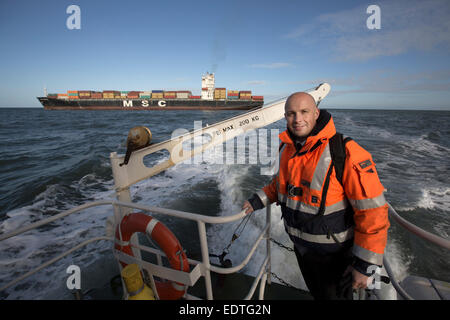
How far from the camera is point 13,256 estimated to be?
392cm

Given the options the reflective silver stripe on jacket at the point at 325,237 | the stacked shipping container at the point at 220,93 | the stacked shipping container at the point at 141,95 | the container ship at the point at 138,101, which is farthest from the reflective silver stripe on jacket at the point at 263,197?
the stacked shipping container at the point at 220,93

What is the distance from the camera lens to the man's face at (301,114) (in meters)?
1.51

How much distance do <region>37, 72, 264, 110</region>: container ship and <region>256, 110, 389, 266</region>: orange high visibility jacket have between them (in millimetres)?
44597

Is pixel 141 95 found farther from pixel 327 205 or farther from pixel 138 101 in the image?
pixel 327 205

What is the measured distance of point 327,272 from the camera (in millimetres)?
1593

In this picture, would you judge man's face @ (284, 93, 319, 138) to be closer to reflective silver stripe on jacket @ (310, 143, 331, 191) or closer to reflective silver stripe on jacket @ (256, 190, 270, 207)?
reflective silver stripe on jacket @ (310, 143, 331, 191)

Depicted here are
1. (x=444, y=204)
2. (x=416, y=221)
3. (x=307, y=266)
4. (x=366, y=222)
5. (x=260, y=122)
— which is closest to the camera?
(x=366, y=222)

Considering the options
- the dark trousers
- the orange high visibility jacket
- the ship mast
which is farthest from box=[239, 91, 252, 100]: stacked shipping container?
the dark trousers

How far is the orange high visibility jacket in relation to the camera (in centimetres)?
126

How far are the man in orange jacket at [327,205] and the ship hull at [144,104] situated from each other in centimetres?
4452

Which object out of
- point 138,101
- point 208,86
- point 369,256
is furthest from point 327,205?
point 208,86
